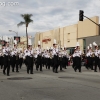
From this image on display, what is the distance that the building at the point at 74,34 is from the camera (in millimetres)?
44869

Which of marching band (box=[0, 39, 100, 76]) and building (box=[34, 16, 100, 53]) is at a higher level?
building (box=[34, 16, 100, 53])

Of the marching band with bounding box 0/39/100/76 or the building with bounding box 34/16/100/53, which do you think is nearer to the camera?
the marching band with bounding box 0/39/100/76

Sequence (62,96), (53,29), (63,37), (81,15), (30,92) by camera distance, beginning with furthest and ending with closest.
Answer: (53,29)
(63,37)
(81,15)
(30,92)
(62,96)

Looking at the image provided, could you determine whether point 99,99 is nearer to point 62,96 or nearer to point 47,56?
point 62,96

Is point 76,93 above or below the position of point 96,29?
below

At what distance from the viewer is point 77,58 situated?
742 inches

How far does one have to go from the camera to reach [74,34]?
49.9 meters

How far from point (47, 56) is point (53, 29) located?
3160 cm

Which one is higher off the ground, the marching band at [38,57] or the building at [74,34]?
the building at [74,34]

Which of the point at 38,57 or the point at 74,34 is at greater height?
the point at 74,34

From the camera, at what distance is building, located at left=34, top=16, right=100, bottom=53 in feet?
147

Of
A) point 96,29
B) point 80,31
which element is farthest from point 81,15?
point 80,31

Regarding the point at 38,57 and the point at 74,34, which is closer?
the point at 38,57

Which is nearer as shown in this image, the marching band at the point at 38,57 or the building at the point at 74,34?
the marching band at the point at 38,57
